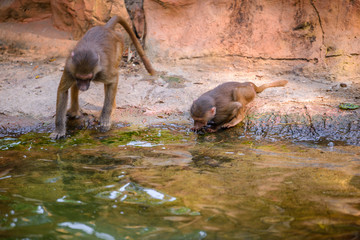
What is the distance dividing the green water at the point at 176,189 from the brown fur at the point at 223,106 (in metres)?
0.47

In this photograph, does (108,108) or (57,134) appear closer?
(57,134)

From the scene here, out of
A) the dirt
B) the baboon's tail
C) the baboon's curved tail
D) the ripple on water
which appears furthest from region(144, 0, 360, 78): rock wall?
the ripple on water

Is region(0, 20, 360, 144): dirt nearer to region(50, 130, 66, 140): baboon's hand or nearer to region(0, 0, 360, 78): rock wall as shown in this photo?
region(0, 0, 360, 78): rock wall

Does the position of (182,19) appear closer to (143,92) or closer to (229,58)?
(229,58)

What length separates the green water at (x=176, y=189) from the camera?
281 cm

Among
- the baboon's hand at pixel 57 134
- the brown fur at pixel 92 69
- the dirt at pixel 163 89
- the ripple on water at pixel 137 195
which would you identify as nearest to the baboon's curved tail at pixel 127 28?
the brown fur at pixel 92 69

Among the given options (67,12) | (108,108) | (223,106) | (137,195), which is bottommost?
(137,195)

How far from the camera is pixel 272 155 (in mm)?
4719

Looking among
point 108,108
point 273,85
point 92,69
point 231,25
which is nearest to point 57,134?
point 108,108

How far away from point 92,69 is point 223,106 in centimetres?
201

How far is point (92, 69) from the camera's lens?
530cm

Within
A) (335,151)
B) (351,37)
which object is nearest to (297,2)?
(351,37)

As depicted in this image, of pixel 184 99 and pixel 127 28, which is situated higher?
pixel 127 28

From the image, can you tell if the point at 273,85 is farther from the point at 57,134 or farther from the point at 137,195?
the point at 137,195
